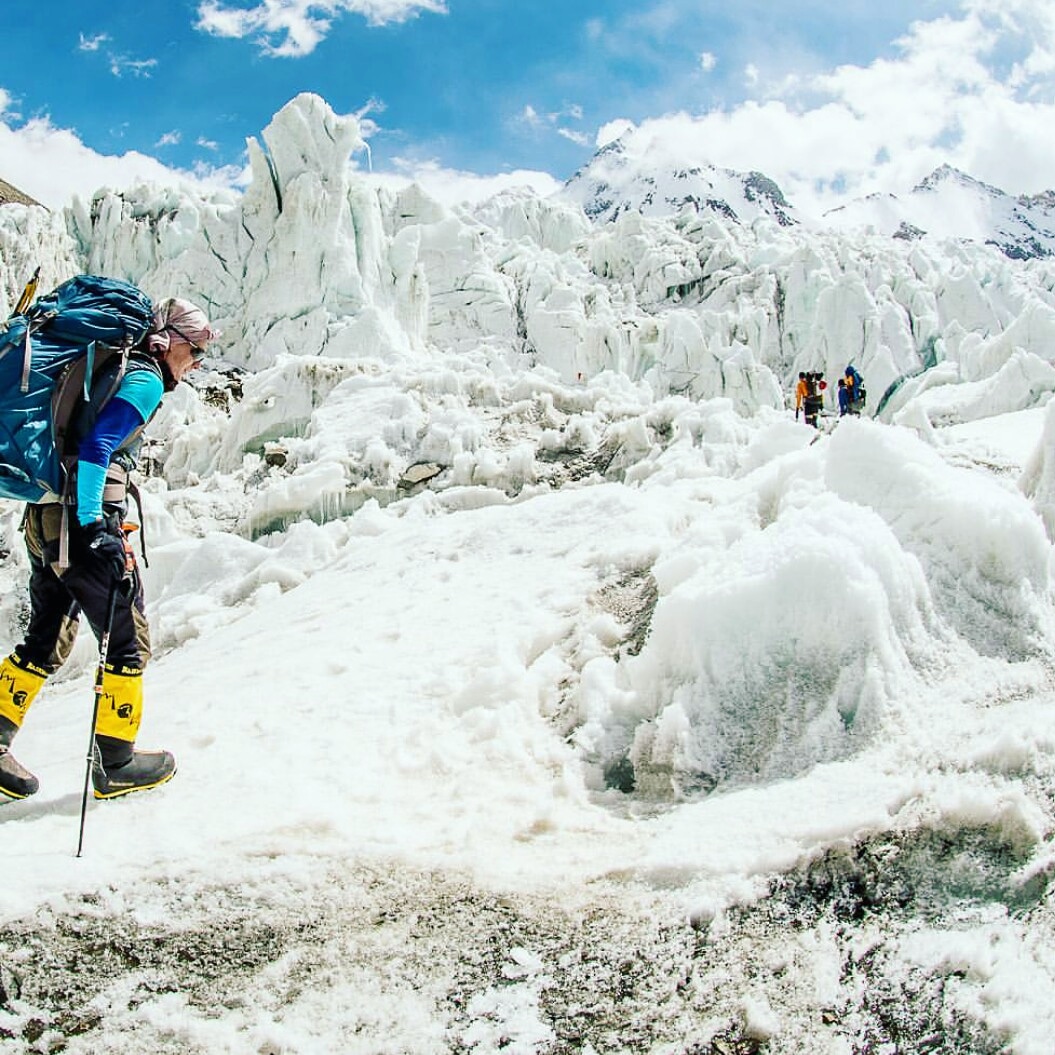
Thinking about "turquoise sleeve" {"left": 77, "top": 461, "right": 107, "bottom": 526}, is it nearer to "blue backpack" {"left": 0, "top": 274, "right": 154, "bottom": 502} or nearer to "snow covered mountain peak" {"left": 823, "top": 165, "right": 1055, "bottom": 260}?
"blue backpack" {"left": 0, "top": 274, "right": 154, "bottom": 502}

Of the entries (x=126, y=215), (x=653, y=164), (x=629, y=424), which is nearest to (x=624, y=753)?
(x=629, y=424)

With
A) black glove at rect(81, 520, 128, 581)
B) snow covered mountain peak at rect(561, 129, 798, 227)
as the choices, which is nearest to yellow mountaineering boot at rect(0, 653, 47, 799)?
black glove at rect(81, 520, 128, 581)

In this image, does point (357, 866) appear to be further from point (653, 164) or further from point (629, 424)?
point (653, 164)

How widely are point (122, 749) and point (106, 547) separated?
683 millimetres

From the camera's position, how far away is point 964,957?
5.89 ft

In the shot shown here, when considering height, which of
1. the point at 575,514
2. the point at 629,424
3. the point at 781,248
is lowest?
the point at 575,514

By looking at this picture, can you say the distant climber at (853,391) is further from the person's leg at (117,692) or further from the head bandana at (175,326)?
the person's leg at (117,692)

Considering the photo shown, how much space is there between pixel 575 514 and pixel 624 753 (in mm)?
2917

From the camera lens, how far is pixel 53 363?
2.75 metres

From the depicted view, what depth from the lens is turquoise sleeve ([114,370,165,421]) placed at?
2.84 m

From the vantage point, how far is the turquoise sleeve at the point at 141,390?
2.84m

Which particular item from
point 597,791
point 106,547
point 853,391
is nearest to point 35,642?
point 106,547

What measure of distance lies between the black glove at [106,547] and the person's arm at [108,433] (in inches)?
2.5

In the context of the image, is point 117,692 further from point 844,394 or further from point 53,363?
point 844,394
